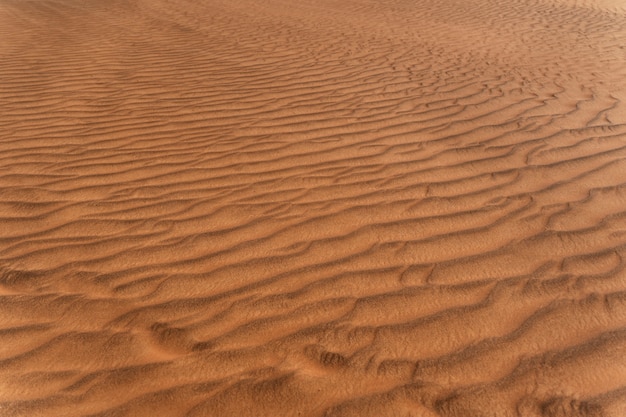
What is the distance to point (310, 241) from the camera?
10.2 feet

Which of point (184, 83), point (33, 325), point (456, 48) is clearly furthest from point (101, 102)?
point (456, 48)

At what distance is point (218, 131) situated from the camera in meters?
4.65

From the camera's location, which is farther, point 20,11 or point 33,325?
point 20,11

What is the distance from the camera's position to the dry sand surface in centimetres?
218

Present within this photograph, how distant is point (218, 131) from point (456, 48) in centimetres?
501

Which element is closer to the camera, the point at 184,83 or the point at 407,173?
the point at 407,173

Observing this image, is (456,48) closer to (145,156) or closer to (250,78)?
(250,78)

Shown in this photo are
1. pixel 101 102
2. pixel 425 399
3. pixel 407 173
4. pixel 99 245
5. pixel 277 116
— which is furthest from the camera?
pixel 101 102

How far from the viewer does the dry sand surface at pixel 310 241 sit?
2.18 m

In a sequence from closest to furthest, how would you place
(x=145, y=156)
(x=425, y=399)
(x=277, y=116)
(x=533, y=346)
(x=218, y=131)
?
1. (x=425, y=399)
2. (x=533, y=346)
3. (x=145, y=156)
4. (x=218, y=131)
5. (x=277, y=116)

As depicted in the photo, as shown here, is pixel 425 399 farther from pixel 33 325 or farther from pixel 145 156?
pixel 145 156

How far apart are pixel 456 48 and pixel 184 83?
454cm

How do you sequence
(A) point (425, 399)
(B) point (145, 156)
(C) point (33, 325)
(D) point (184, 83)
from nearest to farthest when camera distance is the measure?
(A) point (425, 399) → (C) point (33, 325) → (B) point (145, 156) → (D) point (184, 83)

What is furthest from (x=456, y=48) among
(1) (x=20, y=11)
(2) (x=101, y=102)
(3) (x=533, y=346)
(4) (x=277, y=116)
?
(1) (x=20, y=11)
